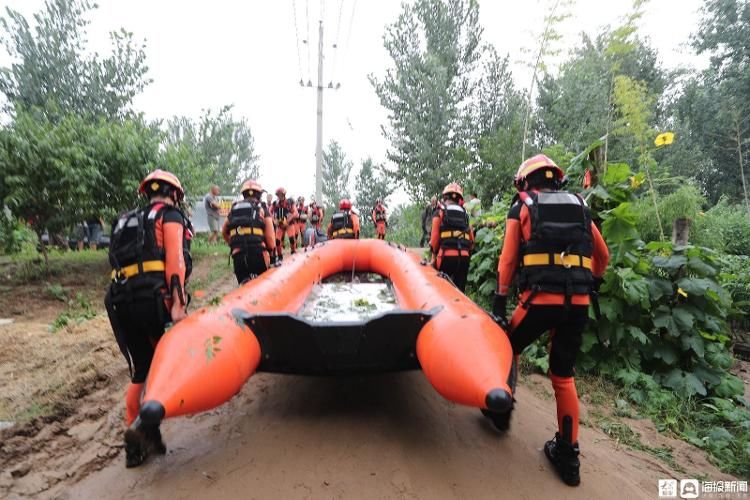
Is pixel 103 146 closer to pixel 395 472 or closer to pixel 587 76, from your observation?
pixel 395 472

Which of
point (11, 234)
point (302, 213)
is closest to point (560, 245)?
point (11, 234)

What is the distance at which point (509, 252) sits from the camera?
7.86ft

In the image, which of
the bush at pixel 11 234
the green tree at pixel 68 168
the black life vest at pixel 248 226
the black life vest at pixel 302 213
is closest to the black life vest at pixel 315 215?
the black life vest at pixel 302 213

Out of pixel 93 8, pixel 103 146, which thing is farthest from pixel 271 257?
pixel 93 8

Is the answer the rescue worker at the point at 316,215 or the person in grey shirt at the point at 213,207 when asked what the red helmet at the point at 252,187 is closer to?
the person in grey shirt at the point at 213,207

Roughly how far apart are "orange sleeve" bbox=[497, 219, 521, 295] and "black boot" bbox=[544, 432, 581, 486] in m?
0.92

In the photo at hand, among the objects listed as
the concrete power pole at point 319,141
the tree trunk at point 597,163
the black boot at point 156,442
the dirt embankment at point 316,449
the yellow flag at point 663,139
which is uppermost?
the concrete power pole at point 319,141

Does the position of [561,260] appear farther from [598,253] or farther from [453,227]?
[453,227]

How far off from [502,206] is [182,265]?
5008mm

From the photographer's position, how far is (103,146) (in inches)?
256

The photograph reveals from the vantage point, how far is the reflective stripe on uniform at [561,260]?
216 centimetres

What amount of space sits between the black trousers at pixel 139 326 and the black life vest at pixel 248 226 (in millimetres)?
2185

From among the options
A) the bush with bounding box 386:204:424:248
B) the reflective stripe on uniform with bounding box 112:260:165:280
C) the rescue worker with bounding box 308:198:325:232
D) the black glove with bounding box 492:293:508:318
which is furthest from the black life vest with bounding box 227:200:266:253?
the bush with bounding box 386:204:424:248

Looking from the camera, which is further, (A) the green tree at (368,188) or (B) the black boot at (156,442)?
(A) the green tree at (368,188)
